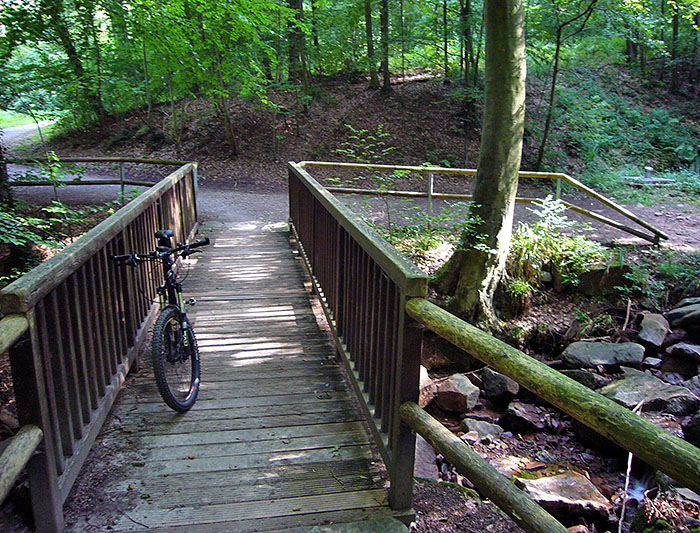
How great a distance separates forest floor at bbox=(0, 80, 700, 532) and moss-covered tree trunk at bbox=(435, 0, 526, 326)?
3592 millimetres

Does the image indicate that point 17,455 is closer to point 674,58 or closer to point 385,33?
point 385,33

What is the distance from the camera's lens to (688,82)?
19.7m

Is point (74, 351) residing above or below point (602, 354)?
above

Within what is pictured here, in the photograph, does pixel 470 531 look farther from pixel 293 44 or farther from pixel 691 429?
pixel 293 44

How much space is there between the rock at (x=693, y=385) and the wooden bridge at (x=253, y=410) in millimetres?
4374

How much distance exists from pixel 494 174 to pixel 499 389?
2.66m

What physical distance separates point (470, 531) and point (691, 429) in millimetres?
3054

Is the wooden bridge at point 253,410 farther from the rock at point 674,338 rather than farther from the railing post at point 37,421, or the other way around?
the rock at point 674,338

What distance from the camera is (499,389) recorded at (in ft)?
19.9

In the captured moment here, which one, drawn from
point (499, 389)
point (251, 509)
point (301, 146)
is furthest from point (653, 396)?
point (301, 146)

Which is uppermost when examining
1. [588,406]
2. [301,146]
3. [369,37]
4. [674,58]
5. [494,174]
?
[369,37]

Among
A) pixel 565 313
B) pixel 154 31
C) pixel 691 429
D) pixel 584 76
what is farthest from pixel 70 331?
pixel 584 76

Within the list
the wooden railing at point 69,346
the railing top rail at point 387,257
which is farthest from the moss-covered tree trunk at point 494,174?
the wooden railing at point 69,346

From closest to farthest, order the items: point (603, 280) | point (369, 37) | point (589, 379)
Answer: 1. point (589, 379)
2. point (603, 280)
3. point (369, 37)
